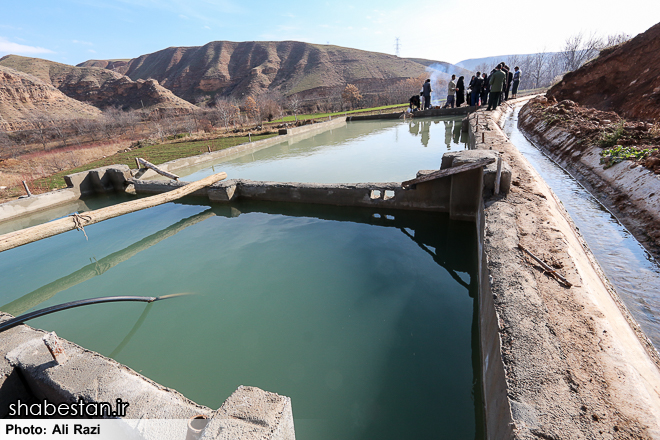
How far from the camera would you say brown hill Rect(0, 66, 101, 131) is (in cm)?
3391

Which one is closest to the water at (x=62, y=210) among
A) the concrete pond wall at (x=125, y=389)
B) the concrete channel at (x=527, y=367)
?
the concrete channel at (x=527, y=367)

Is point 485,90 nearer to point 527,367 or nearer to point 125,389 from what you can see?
point 527,367

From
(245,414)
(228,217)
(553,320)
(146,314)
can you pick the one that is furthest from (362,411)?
(228,217)

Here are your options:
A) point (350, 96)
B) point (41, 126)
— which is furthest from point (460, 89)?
point (41, 126)

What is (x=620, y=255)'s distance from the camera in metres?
3.82

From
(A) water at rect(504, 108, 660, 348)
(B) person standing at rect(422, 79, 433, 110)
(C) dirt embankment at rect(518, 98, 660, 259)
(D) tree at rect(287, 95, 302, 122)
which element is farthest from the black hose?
(D) tree at rect(287, 95, 302, 122)

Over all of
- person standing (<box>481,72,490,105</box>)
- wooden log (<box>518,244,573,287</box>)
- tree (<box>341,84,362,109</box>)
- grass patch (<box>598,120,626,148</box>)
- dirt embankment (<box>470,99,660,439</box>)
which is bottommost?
dirt embankment (<box>470,99,660,439</box>)

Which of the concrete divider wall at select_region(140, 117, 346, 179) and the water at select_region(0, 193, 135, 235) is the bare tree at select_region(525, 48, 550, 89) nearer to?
the concrete divider wall at select_region(140, 117, 346, 179)

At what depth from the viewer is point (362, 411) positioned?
93.7 inches

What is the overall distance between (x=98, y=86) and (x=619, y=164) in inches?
3094

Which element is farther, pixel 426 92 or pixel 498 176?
pixel 426 92

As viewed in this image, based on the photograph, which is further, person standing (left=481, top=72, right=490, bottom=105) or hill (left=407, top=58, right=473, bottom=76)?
hill (left=407, top=58, right=473, bottom=76)

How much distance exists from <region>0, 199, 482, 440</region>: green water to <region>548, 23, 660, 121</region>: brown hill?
35.5ft

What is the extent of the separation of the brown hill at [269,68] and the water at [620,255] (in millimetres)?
64496
